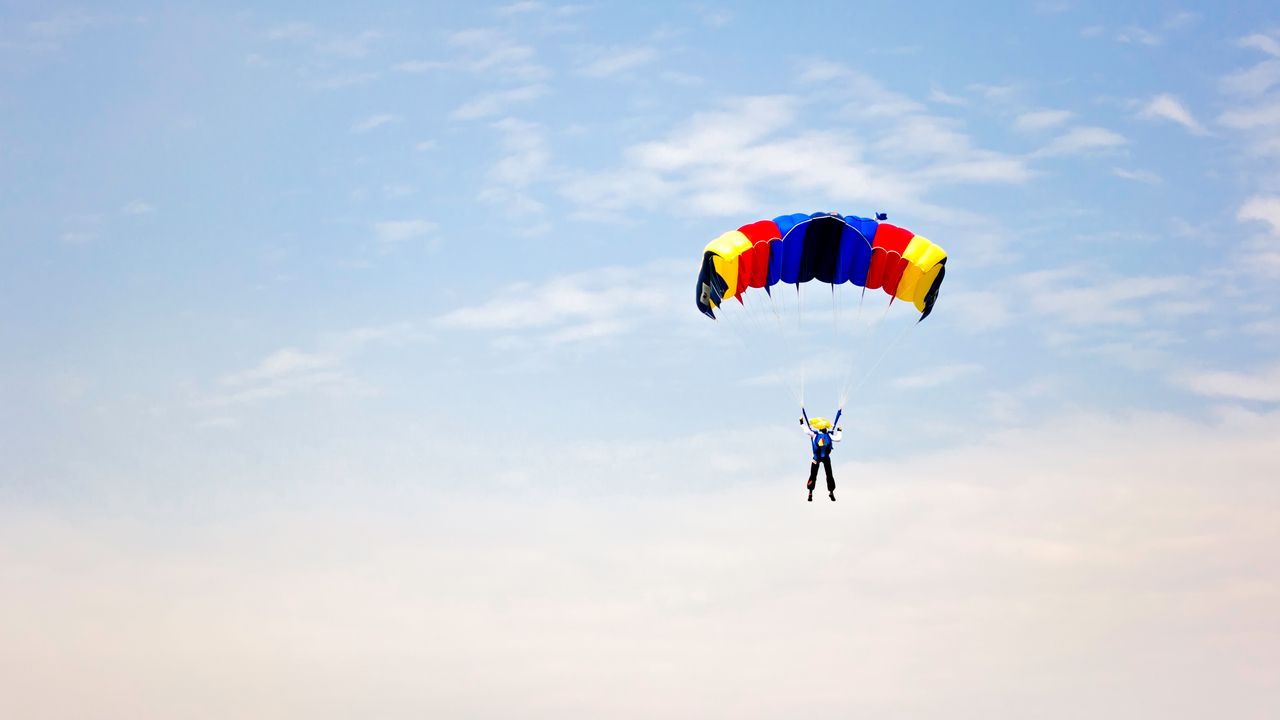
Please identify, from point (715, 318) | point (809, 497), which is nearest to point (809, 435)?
point (809, 497)

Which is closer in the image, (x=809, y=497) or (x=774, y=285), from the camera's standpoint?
(x=809, y=497)

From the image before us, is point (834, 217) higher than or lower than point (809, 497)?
higher

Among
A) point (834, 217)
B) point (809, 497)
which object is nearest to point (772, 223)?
point (834, 217)

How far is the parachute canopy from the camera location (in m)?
42.8

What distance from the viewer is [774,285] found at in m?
43.5

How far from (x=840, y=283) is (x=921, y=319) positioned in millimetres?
2442

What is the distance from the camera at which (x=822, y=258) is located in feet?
143

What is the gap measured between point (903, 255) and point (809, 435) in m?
5.80

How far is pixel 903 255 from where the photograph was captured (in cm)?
4294

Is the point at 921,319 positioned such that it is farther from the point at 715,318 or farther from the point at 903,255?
the point at 715,318

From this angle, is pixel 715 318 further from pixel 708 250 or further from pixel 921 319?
pixel 921 319

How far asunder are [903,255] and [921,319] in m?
1.99

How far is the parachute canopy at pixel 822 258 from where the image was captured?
4281 cm

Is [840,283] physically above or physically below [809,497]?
above
